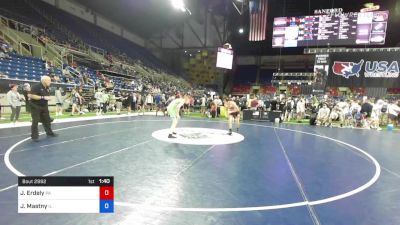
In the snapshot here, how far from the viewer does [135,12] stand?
32.6 m

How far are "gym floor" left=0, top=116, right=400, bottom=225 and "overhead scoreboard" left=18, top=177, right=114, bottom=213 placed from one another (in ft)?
3.83

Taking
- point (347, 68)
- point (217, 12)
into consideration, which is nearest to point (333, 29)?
point (347, 68)

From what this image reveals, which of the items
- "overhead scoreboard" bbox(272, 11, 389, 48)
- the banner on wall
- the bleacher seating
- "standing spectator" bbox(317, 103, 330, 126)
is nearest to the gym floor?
"standing spectator" bbox(317, 103, 330, 126)

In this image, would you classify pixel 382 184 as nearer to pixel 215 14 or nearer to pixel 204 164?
pixel 204 164

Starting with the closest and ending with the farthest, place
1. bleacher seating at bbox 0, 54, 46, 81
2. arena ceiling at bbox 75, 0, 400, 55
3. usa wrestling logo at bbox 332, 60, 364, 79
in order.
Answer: bleacher seating at bbox 0, 54, 46, 81 → usa wrestling logo at bbox 332, 60, 364, 79 → arena ceiling at bbox 75, 0, 400, 55

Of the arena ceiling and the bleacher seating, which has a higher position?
the arena ceiling

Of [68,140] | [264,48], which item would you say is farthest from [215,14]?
[68,140]

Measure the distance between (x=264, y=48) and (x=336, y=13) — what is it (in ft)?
62.6

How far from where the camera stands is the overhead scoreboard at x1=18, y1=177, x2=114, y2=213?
175 cm

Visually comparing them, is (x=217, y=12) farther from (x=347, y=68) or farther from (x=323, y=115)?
(x=323, y=115)

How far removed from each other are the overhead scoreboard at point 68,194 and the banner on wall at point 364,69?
2229 centimetres

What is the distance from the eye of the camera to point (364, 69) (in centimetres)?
2038

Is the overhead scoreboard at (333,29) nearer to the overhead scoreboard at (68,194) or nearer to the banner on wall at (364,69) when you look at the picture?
the banner on wall at (364,69)

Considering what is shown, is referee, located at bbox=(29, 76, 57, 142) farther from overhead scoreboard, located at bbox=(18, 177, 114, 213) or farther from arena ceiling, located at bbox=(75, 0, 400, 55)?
arena ceiling, located at bbox=(75, 0, 400, 55)
